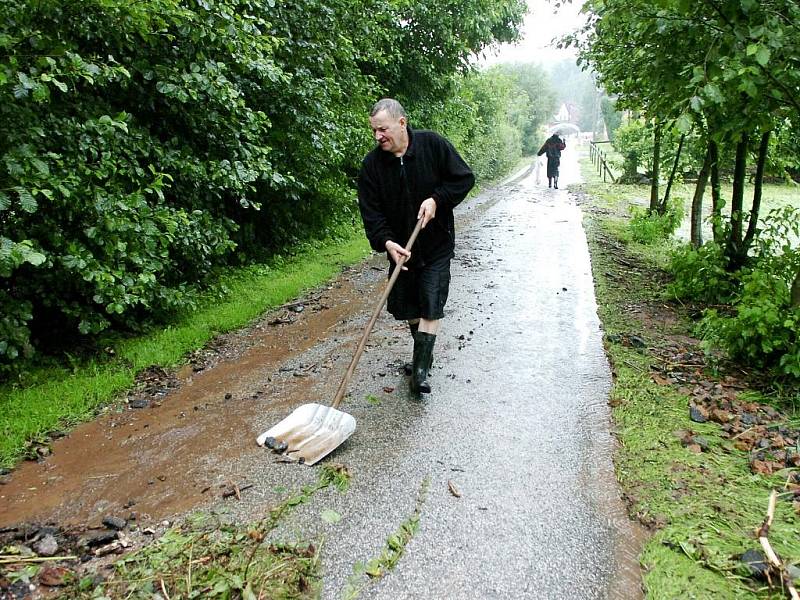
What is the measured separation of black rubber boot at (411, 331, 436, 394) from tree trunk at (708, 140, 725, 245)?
4.66 m

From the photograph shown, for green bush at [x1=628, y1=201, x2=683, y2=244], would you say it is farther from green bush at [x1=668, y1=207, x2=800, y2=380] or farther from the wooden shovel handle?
the wooden shovel handle

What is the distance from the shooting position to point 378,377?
16.5ft

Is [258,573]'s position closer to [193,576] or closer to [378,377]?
[193,576]

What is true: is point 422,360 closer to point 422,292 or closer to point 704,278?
point 422,292

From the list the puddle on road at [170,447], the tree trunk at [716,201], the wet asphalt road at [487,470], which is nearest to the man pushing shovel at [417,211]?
the wet asphalt road at [487,470]

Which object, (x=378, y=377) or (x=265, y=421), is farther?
(x=378, y=377)

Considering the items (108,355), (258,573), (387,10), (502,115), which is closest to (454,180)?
(258,573)

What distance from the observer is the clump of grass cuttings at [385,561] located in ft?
8.67

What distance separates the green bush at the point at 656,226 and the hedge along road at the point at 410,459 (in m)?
5.62

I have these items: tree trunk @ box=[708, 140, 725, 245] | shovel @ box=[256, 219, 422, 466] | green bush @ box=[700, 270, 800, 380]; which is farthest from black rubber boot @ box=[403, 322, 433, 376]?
tree trunk @ box=[708, 140, 725, 245]

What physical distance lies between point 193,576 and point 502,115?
2957 cm

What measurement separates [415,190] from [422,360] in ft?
4.43

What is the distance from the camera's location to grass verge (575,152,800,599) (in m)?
2.66

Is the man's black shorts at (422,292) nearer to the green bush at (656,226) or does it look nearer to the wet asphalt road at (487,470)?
the wet asphalt road at (487,470)
